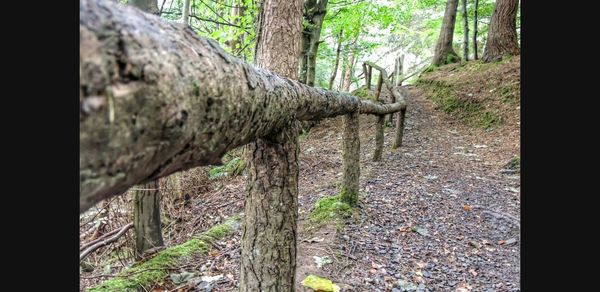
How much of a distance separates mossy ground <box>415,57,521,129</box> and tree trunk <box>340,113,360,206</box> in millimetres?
6017

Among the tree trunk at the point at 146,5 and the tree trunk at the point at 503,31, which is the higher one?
the tree trunk at the point at 503,31

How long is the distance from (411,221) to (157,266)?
293 centimetres

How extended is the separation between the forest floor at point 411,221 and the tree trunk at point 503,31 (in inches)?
158

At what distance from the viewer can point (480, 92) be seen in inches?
409

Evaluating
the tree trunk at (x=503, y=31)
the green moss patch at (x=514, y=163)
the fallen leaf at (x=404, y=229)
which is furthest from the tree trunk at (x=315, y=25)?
the fallen leaf at (x=404, y=229)

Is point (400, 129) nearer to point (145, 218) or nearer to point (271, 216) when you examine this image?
point (145, 218)

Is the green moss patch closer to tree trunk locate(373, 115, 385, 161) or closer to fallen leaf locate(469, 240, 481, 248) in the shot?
tree trunk locate(373, 115, 385, 161)

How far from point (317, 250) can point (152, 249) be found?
1.85 meters

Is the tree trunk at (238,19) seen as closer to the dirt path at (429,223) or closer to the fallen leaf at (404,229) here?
the dirt path at (429,223)

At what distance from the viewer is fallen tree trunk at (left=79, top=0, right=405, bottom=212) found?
62cm

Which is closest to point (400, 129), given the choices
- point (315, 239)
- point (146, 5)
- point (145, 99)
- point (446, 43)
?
point (315, 239)

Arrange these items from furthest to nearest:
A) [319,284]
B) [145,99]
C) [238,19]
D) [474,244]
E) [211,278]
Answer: [238,19] → [474,244] → [211,278] → [319,284] → [145,99]

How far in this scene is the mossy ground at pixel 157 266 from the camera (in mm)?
3096

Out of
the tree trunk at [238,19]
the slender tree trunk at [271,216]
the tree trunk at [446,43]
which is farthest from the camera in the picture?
the tree trunk at [446,43]
